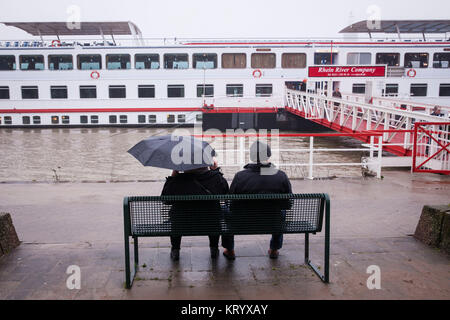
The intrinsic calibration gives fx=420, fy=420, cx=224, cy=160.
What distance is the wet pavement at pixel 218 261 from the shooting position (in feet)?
12.0

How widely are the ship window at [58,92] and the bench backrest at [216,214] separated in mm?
26974

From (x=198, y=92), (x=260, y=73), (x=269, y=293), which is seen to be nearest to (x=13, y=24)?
(x=198, y=92)

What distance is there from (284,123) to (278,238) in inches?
933

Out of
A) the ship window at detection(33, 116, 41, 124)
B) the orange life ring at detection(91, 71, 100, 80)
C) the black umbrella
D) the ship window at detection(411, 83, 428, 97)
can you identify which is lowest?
the ship window at detection(33, 116, 41, 124)

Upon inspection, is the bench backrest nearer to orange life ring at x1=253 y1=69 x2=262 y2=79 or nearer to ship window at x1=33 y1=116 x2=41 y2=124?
orange life ring at x1=253 y1=69 x2=262 y2=79

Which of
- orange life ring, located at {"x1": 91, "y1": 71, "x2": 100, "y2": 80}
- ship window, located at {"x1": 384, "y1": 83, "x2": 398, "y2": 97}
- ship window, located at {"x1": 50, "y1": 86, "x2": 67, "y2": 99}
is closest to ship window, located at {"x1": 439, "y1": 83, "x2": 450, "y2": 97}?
ship window, located at {"x1": 384, "y1": 83, "x2": 398, "y2": 97}

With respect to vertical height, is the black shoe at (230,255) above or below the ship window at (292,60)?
below

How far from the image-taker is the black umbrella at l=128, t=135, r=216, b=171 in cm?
399

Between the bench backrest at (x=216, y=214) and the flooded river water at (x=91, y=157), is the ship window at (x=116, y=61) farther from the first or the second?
the bench backrest at (x=216, y=214)

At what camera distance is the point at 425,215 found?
193 inches

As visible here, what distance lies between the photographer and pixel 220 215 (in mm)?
3912

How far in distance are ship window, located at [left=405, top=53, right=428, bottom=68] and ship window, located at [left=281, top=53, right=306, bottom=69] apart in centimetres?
732

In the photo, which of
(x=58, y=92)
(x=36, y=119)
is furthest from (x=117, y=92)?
(x=36, y=119)

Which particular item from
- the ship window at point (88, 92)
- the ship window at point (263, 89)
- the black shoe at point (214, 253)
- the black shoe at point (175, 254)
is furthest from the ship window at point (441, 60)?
the black shoe at point (175, 254)
